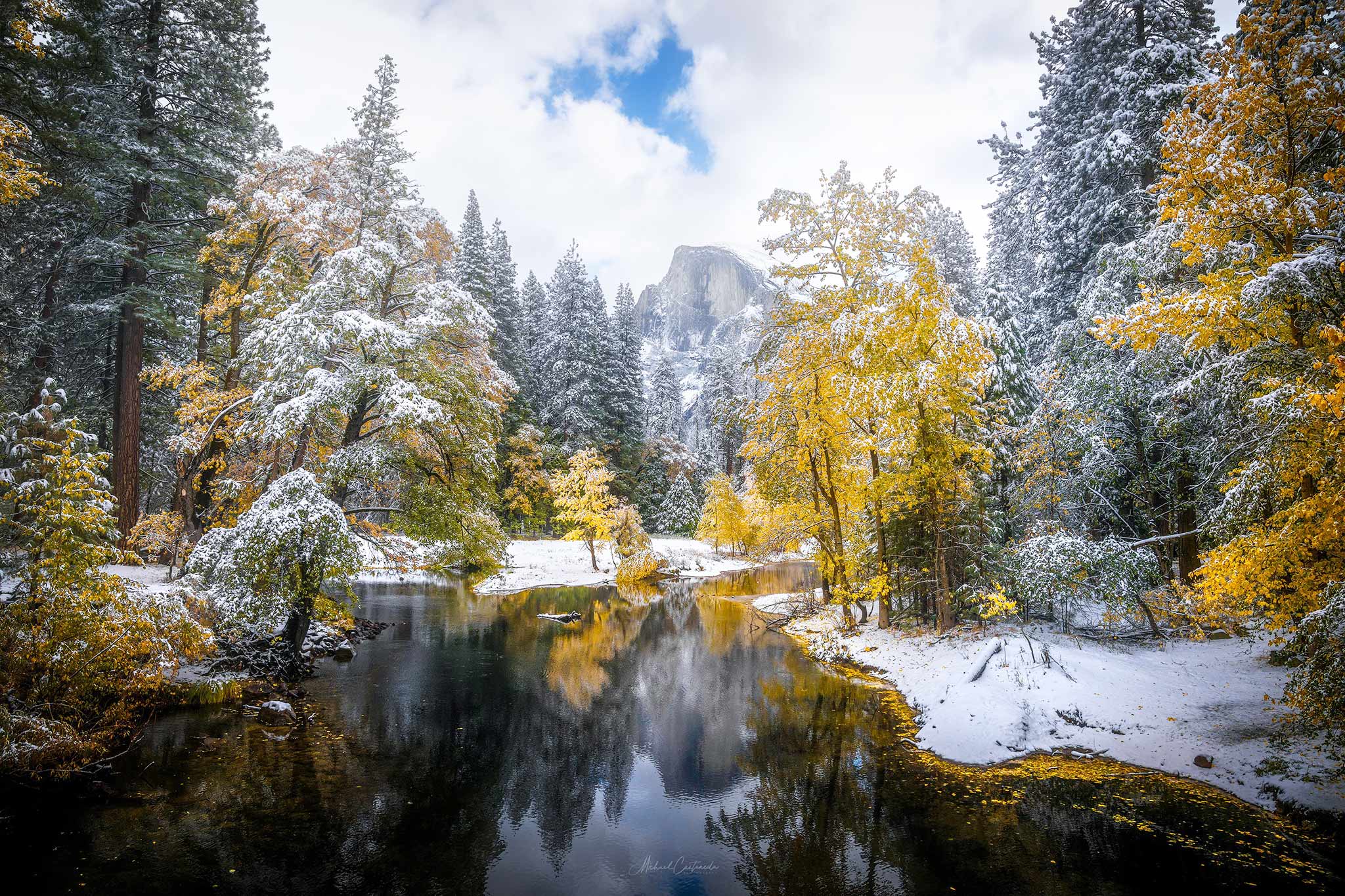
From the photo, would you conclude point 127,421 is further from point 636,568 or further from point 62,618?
point 636,568

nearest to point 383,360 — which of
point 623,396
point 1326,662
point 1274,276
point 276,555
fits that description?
point 276,555

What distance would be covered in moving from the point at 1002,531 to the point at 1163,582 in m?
4.28

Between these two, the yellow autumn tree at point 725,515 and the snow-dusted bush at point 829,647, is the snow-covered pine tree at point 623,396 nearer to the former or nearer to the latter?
the yellow autumn tree at point 725,515

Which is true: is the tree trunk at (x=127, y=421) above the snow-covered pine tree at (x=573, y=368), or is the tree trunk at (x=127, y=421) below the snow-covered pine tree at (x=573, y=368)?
below

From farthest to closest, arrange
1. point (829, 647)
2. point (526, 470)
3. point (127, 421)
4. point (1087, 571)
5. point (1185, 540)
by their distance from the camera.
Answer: point (526, 470) < point (829, 647) < point (127, 421) < point (1185, 540) < point (1087, 571)

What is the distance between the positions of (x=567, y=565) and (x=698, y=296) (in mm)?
139354

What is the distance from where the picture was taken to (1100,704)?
29.1ft

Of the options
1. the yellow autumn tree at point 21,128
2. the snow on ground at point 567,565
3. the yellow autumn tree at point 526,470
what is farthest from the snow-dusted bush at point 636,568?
the yellow autumn tree at point 21,128

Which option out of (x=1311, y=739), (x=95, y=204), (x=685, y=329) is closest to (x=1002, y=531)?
(x=1311, y=739)

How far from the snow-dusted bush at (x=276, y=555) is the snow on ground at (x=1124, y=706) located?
1120 centimetres

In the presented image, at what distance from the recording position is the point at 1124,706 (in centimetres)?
874

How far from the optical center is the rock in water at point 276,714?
946 centimetres

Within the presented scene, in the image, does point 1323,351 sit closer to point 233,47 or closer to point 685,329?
point 233,47

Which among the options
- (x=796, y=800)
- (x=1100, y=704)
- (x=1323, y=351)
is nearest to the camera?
(x=1323, y=351)
